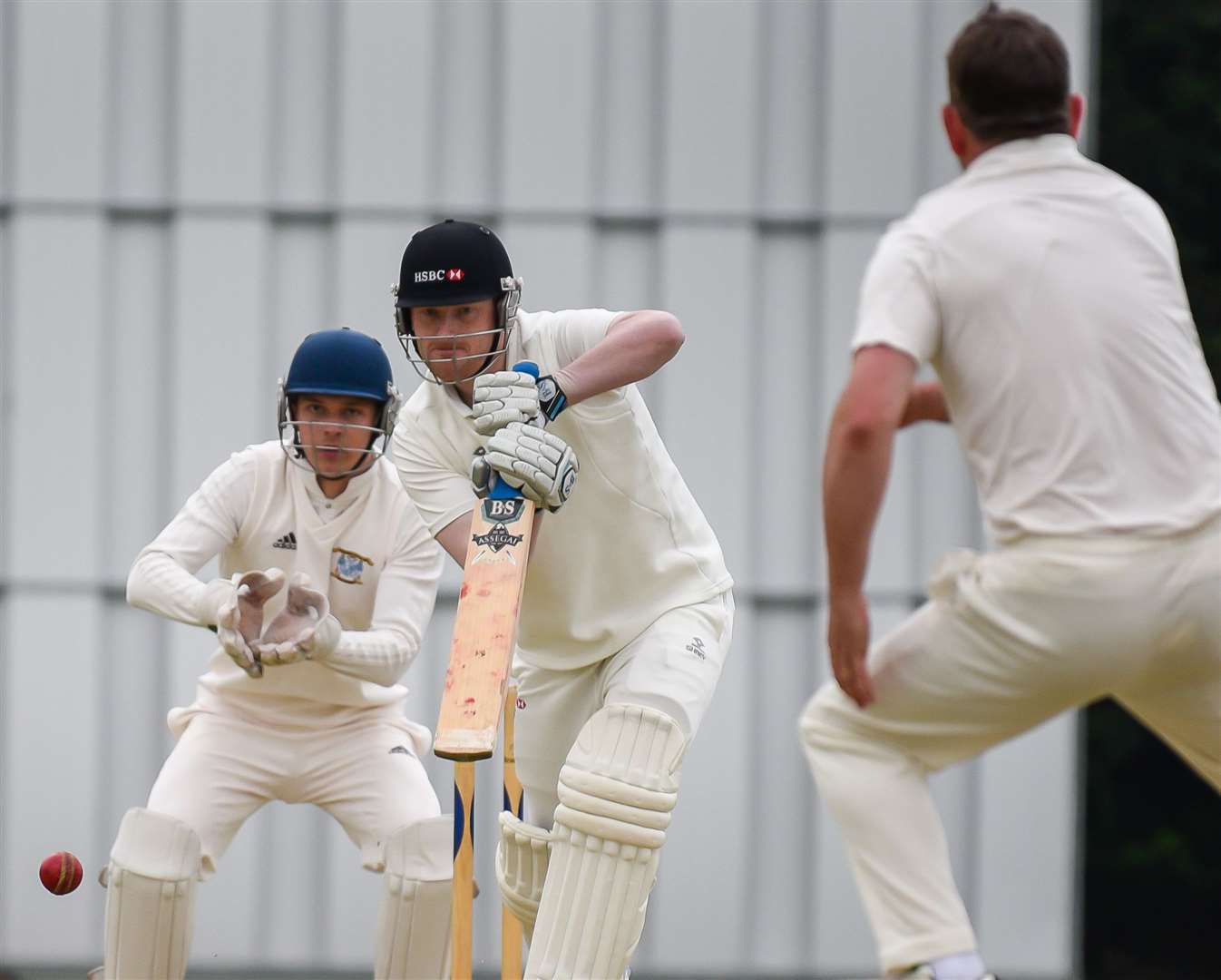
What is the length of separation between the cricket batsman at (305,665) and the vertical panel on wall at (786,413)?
173 cm

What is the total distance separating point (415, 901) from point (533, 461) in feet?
3.24

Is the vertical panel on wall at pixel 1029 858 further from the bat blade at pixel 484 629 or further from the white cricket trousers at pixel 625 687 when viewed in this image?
the bat blade at pixel 484 629

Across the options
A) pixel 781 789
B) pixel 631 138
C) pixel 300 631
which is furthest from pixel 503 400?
pixel 781 789

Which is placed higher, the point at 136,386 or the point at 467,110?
the point at 467,110

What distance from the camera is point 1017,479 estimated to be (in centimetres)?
200

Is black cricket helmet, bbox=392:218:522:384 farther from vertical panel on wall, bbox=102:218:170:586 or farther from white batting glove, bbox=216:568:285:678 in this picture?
vertical panel on wall, bbox=102:218:170:586

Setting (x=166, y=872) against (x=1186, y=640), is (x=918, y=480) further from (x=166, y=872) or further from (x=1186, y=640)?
(x=1186, y=640)

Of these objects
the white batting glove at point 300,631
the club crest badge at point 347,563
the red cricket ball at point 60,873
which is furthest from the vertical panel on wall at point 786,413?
the red cricket ball at point 60,873

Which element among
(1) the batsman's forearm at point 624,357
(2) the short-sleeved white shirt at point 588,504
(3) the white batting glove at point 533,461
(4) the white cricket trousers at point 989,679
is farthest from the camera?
(2) the short-sleeved white shirt at point 588,504

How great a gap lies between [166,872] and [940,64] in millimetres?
3076

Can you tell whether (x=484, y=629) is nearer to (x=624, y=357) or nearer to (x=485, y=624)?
(x=485, y=624)

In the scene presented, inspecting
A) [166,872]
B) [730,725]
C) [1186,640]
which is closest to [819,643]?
[730,725]

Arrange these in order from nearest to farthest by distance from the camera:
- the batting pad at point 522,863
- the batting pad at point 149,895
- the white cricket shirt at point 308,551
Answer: the batting pad at point 522,863 < the batting pad at point 149,895 < the white cricket shirt at point 308,551

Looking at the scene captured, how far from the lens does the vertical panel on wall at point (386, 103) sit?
16.1 ft
